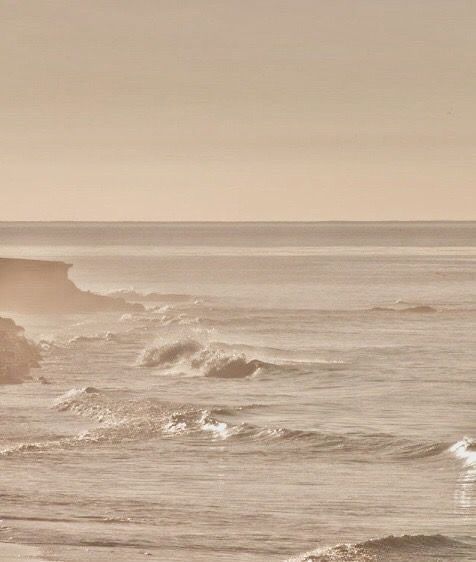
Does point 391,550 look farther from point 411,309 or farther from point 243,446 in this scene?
point 411,309

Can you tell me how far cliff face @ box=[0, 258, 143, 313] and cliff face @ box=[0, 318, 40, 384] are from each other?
99.9 feet

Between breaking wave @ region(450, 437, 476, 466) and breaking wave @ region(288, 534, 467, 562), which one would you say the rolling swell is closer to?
breaking wave @ region(450, 437, 476, 466)

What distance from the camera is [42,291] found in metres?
92.8

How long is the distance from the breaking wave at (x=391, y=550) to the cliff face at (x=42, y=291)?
217 feet

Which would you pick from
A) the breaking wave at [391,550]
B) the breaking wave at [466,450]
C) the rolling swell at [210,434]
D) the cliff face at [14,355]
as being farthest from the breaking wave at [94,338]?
the breaking wave at [391,550]

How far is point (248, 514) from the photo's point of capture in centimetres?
2731

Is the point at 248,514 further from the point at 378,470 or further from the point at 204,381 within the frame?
the point at 204,381

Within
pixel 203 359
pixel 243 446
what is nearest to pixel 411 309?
pixel 203 359

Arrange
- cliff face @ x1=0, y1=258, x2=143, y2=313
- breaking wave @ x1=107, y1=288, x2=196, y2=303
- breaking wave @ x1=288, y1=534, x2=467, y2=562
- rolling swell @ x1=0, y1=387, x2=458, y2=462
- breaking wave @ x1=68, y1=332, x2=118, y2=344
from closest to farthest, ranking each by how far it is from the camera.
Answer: breaking wave @ x1=288, y1=534, x2=467, y2=562 < rolling swell @ x1=0, y1=387, x2=458, y2=462 < breaking wave @ x1=68, y1=332, x2=118, y2=344 < cliff face @ x1=0, y1=258, x2=143, y2=313 < breaking wave @ x1=107, y1=288, x2=196, y2=303

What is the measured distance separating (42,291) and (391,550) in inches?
2759

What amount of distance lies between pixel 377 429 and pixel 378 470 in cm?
600

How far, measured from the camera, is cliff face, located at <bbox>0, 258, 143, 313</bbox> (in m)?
90.7

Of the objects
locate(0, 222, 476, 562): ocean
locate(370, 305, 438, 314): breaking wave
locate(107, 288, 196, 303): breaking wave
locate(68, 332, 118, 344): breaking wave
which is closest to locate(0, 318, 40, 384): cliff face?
locate(0, 222, 476, 562): ocean

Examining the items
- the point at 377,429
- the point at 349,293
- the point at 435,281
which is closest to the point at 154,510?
the point at 377,429
